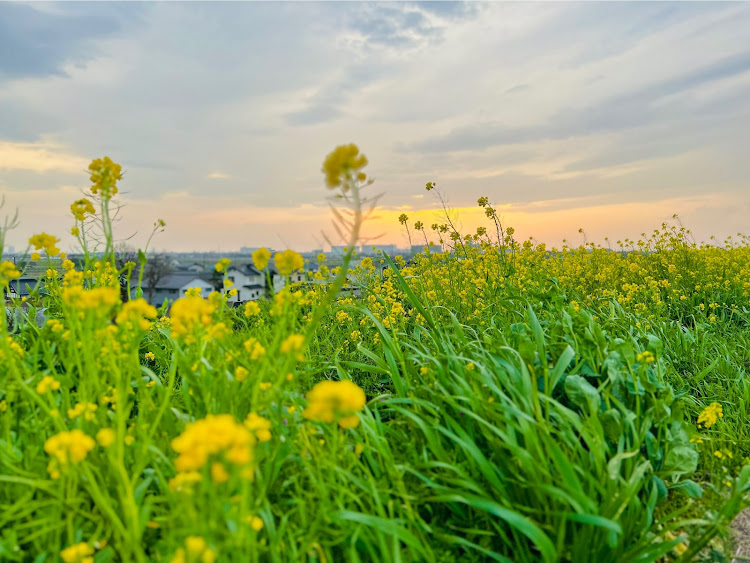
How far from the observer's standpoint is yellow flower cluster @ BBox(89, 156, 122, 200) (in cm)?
183

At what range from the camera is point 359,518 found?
149 cm

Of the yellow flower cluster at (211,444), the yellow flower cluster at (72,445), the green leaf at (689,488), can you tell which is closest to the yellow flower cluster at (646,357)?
the green leaf at (689,488)

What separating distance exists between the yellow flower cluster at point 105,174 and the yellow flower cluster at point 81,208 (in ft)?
1.39

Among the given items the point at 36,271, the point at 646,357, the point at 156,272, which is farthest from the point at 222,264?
the point at 156,272

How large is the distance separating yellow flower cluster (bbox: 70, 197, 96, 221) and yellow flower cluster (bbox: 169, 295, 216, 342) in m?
1.00

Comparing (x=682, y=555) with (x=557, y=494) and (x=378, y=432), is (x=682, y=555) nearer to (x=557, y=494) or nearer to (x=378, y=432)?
(x=557, y=494)

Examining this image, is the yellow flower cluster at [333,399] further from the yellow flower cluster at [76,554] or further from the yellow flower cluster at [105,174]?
the yellow flower cluster at [105,174]

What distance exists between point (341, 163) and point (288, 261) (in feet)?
1.62

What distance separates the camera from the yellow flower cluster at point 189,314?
140 cm

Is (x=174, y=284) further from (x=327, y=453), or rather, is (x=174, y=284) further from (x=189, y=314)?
(x=189, y=314)

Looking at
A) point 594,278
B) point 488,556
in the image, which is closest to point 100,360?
point 488,556

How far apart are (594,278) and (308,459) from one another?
5406 millimetres

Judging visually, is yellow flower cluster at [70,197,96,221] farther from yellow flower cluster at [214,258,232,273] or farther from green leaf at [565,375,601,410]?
green leaf at [565,375,601,410]

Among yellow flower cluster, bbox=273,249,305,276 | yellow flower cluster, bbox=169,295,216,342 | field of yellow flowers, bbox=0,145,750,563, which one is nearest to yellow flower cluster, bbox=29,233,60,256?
field of yellow flowers, bbox=0,145,750,563
